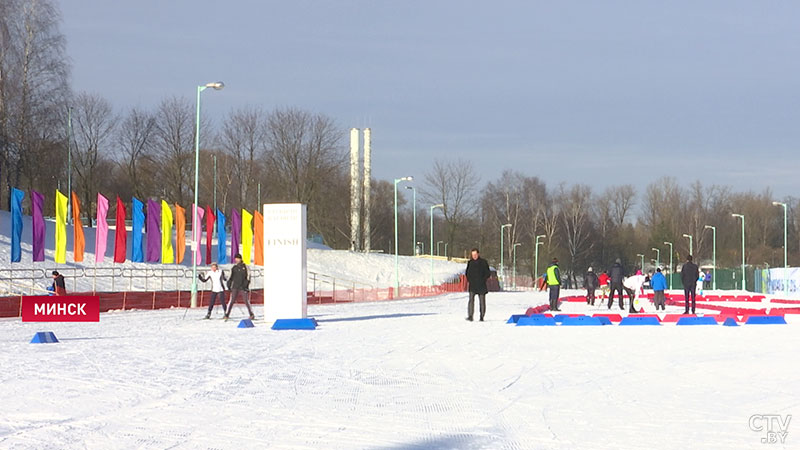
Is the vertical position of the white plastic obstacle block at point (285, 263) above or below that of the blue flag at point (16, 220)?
below

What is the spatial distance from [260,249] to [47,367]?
3769cm

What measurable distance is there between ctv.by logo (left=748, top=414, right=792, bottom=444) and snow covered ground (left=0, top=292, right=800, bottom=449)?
8 cm

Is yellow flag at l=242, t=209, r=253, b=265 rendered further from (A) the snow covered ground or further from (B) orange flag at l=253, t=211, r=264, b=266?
(A) the snow covered ground

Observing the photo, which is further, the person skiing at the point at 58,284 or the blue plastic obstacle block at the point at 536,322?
the person skiing at the point at 58,284

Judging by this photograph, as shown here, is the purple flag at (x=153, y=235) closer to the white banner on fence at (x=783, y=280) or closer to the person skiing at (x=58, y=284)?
the person skiing at (x=58, y=284)

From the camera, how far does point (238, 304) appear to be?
42.0m

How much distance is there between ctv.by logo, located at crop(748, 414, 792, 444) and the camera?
8.10 m

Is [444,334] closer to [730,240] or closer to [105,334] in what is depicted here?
[105,334]

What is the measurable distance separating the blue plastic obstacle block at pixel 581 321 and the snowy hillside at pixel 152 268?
2295 centimetres

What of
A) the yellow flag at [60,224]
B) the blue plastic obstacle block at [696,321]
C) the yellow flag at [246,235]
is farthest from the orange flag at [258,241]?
the blue plastic obstacle block at [696,321]

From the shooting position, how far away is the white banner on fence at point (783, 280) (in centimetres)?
6412

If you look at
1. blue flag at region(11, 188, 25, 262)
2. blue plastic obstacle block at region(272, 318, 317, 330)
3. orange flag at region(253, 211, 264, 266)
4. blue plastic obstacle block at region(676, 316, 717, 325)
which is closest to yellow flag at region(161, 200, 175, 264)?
orange flag at region(253, 211, 264, 266)

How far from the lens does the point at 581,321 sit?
25.4 metres

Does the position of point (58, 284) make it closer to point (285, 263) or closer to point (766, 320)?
point (285, 263)
